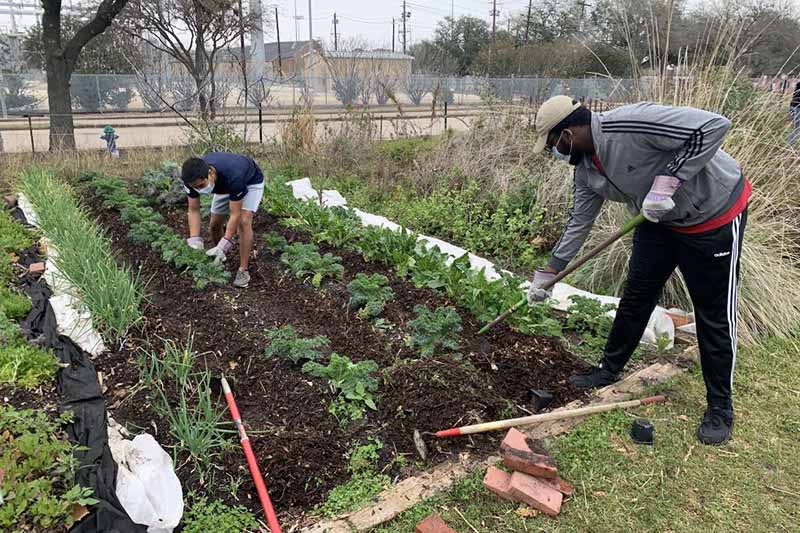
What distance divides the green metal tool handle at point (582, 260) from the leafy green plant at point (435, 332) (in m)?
0.25

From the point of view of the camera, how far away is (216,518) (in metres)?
2.34

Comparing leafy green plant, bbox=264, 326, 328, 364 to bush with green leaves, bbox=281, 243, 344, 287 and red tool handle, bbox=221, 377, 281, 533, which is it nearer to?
red tool handle, bbox=221, 377, 281, 533

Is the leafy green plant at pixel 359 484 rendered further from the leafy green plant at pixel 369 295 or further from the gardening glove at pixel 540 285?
the gardening glove at pixel 540 285

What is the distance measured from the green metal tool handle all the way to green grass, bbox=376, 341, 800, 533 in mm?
812

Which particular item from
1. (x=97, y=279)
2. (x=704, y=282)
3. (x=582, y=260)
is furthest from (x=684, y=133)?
(x=97, y=279)

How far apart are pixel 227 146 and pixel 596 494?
749cm

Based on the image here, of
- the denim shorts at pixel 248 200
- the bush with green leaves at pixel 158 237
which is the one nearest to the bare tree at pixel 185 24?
the bush with green leaves at pixel 158 237

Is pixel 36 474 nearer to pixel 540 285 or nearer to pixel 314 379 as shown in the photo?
pixel 314 379

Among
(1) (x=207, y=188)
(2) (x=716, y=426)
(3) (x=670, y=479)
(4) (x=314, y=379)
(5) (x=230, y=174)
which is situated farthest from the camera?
(5) (x=230, y=174)

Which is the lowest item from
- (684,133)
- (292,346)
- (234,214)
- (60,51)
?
(292,346)

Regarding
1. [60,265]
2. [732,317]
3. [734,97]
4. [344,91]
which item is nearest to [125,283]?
[60,265]

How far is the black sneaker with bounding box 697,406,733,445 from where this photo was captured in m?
2.95

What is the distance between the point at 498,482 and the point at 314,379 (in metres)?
1.19

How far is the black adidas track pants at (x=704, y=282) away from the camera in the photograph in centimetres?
277
